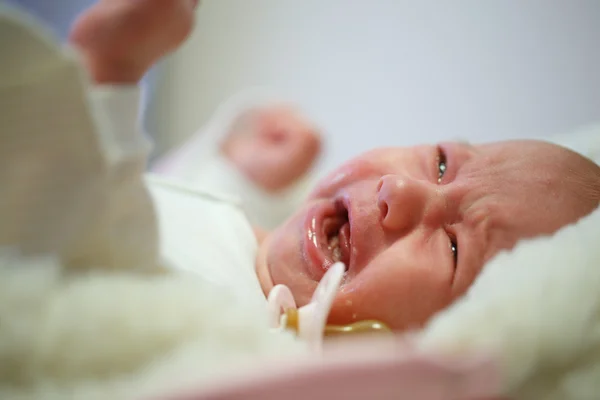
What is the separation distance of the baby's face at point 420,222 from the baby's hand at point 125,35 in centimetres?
25

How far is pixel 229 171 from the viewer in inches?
43.3

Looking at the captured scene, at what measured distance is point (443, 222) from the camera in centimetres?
56

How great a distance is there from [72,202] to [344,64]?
0.88 metres

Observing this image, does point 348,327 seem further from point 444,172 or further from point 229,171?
point 229,171

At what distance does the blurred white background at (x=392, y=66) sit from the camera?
937 millimetres

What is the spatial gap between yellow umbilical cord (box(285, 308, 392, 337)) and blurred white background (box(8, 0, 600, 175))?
472 mm

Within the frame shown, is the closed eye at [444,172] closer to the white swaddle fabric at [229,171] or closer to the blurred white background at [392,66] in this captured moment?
the blurred white background at [392,66]

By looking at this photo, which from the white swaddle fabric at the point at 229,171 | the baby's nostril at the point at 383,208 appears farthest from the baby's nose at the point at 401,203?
the white swaddle fabric at the point at 229,171

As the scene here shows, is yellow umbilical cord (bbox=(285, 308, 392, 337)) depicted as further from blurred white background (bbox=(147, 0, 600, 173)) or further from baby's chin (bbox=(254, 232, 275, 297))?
blurred white background (bbox=(147, 0, 600, 173))

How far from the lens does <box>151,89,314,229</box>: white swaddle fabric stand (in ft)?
3.47

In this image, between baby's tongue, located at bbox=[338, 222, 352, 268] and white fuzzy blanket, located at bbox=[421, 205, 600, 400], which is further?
baby's tongue, located at bbox=[338, 222, 352, 268]

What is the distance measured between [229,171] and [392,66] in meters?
0.39

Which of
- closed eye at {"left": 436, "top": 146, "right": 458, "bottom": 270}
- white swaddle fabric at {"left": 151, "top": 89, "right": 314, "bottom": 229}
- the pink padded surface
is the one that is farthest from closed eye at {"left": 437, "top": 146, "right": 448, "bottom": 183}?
white swaddle fabric at {"left": 151, "top": 89, "right": 314, "bottom": 229}

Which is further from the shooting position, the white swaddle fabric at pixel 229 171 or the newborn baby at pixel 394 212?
the white swaddle fabric at pixel 229 171
